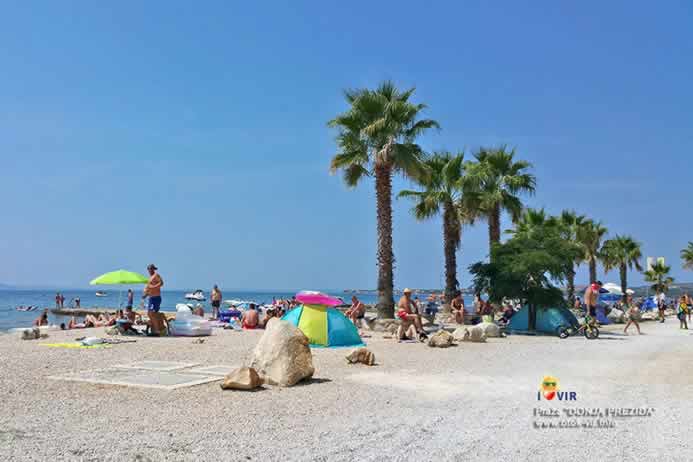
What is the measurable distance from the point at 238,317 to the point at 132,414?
20738 mm

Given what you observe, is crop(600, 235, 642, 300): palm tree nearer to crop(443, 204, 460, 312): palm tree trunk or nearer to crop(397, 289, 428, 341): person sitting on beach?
crop(443, 204, 460, 312): palm tree trunk

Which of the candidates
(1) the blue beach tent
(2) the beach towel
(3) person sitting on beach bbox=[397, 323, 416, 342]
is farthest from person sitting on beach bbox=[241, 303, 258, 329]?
(2) the beach towel

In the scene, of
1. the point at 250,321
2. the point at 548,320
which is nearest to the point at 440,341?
the point at 548,320

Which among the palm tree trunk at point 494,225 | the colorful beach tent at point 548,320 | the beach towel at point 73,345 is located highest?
the palm tree trunk at point 494,225

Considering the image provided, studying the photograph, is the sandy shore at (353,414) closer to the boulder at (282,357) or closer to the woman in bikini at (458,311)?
the boulder at (282,357)

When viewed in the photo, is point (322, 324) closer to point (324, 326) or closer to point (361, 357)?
point (324, 326)

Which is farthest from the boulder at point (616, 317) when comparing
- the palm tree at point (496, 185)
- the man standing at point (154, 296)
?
the man standing at point (154, 296)

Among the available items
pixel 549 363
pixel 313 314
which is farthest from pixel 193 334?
pixel 549 363

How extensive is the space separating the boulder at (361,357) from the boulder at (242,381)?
3.37 m

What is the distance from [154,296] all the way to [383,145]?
384 inches

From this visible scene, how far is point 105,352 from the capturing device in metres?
12.2

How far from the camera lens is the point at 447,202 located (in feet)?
90.2

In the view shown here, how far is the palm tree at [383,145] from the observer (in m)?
21.0

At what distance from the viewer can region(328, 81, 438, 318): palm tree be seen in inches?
827
